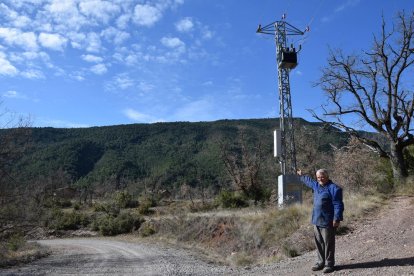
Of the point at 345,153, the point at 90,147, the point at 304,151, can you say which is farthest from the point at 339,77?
the point at 90,147

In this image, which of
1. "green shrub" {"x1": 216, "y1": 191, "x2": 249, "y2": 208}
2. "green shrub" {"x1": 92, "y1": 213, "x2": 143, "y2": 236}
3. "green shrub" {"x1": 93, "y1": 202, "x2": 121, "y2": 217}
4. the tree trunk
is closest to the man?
the tree trunk

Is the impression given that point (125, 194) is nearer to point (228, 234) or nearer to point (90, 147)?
point (228, 234)

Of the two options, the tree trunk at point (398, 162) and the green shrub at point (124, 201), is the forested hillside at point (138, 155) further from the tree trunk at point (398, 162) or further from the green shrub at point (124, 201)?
the tree trunk at point (398, 162)

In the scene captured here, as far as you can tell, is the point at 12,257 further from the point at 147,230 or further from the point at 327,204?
the point at 327,204

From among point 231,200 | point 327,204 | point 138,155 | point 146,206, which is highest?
point 138,155

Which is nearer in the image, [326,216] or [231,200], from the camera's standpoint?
[326,216]

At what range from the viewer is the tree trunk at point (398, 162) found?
21031 mm

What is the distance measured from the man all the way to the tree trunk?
43.9 ft

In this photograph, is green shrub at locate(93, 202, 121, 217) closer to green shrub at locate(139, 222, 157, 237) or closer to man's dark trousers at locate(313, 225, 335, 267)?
green shrub at locate(139, 222, 157, 237)

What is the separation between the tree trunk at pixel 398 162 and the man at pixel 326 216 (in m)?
13.4

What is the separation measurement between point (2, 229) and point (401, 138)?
19.5m

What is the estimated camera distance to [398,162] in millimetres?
21172

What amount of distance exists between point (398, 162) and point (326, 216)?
1385 cm

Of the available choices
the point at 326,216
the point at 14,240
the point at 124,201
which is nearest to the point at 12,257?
the point at 14,240
